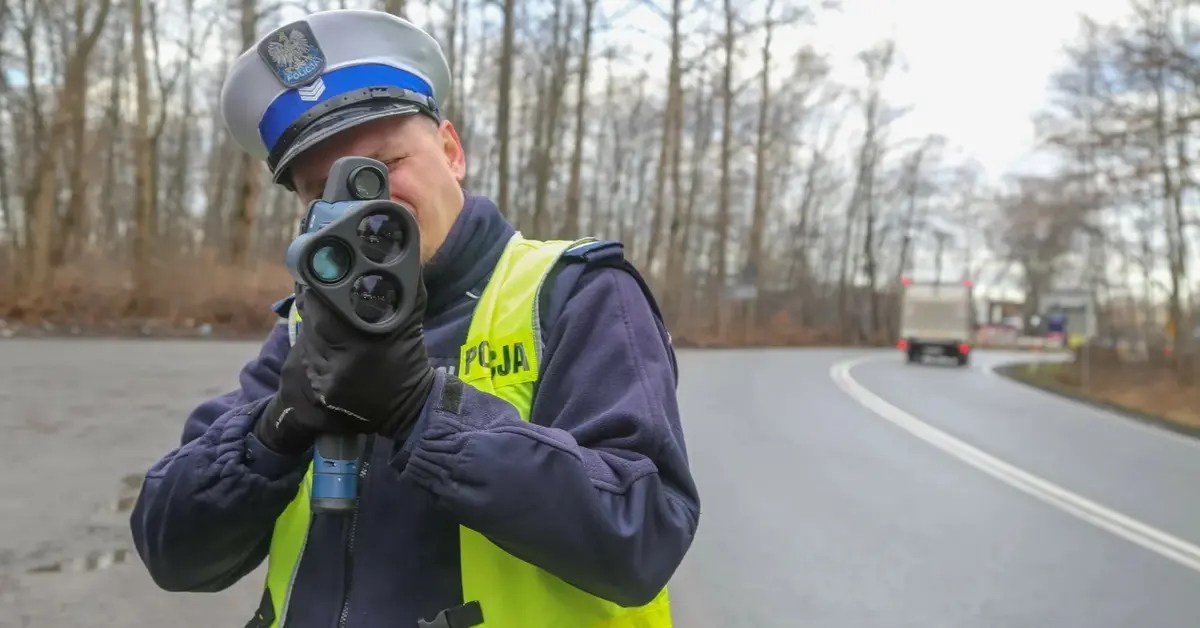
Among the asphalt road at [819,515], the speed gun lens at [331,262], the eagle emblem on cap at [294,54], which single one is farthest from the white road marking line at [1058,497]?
the speed gun lens at [331,262]

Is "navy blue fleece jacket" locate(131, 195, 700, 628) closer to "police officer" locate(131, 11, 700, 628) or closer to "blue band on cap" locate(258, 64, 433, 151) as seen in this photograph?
"police officer" locate(131, 11, 700, 628)

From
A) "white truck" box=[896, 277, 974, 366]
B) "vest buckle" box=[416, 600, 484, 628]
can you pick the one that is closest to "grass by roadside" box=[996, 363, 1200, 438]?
"white truck" box=[896, 277, 974, 366]

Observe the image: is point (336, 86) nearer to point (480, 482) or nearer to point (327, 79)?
point (327, 79)

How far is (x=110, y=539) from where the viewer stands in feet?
16.6

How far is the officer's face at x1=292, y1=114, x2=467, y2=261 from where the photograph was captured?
1.47m

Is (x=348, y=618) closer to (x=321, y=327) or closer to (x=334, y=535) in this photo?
(x=334, y=535)

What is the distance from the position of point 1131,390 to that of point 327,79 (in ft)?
85.0

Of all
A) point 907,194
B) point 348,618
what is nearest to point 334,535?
point 348,618

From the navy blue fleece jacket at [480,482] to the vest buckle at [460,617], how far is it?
0.06ft

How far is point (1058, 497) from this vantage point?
826 cm

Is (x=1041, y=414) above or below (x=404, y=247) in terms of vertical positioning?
below

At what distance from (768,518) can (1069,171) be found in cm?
2500

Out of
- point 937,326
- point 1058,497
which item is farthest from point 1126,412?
point 937,326

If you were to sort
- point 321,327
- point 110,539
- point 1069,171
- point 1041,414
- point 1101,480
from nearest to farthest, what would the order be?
point 321,327 → point 110,539 → point 1101,480 → point 1041,414 → point 1069,171
